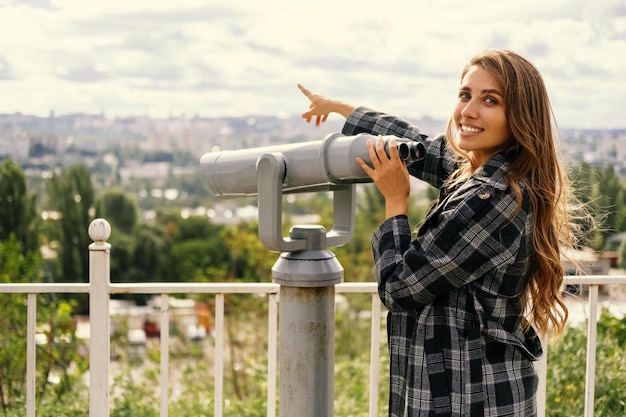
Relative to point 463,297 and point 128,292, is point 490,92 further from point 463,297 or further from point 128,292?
point 128,292

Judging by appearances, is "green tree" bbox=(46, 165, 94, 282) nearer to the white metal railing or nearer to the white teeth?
the white metal railing

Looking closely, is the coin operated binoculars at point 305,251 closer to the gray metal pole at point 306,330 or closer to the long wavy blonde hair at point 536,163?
the gray metal pole at point 306,330

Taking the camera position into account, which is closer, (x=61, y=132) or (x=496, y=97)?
(x=496, y=97)

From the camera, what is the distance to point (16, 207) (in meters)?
19.6

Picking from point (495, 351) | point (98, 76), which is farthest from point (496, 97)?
point (98, 76)

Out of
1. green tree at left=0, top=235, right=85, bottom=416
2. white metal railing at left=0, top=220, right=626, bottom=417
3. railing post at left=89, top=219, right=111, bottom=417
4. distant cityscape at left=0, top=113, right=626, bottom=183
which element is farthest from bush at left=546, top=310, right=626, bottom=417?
distant cityscape at left=0, top=113, right=626, bottom=183

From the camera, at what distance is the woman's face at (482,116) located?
5.21 ft

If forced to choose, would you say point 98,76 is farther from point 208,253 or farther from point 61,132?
point 208,253

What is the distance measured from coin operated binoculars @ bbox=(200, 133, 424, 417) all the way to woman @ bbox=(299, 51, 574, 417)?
0.07 m

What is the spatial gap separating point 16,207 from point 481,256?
1951cm

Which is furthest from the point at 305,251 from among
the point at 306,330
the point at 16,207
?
the point at 16,207

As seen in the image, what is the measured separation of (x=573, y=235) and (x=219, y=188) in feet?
2.42

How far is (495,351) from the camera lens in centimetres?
158

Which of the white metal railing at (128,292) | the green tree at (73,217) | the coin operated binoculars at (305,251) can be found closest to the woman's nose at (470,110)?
the coin operated binoculars at (305,251)
